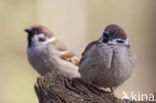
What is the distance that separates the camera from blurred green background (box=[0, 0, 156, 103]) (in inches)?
335

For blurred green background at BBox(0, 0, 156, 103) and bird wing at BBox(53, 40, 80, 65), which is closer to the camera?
bird wing at BBox(53, 40, 80, 65)

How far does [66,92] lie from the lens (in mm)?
3068

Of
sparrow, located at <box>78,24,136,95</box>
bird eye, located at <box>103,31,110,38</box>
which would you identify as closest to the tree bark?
sparrow, located at <box>78,24,136,95</box>

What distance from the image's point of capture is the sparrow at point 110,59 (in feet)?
11.2

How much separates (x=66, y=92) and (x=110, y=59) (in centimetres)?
51

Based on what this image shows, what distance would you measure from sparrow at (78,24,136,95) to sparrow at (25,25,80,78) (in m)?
1.35

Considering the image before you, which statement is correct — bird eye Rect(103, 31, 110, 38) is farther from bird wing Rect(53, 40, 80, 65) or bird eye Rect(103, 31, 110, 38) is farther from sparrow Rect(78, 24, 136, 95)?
bird wing Rect(53, 40, 80, 65)

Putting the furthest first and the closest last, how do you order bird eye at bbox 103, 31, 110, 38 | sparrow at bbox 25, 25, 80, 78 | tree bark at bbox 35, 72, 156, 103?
1. sparrow at bbox 25, 25, 80, 78
2. bird eye at bbox 103, 31, 110, 38
3. tree bark at bbox 35, 72, 156, 103

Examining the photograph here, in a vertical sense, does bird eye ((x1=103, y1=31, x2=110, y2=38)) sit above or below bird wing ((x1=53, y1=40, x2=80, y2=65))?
above

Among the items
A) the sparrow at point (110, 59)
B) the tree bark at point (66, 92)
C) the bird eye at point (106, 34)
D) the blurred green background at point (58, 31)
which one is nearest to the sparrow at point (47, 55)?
the sparrow at point (110, 59)

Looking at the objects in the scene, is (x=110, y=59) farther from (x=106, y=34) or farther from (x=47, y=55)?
(x=47, y=55)

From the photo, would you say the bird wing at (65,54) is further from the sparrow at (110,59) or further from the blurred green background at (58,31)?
the blurred green background at (58,31)

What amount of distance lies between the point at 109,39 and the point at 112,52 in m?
0.11

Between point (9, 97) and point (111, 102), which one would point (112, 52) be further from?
point (9, 97)
